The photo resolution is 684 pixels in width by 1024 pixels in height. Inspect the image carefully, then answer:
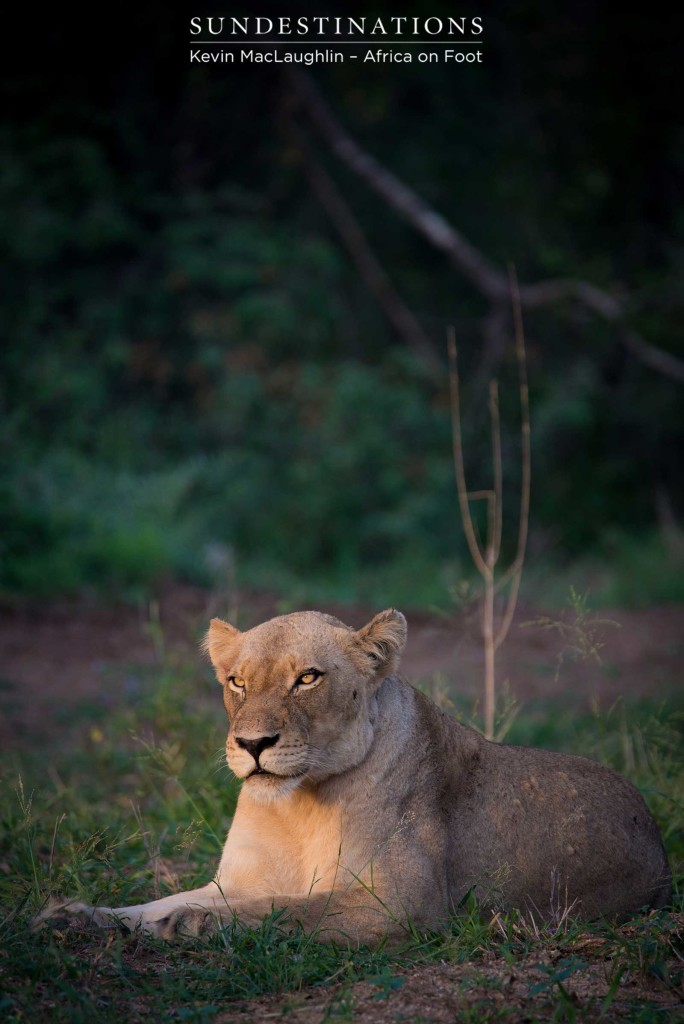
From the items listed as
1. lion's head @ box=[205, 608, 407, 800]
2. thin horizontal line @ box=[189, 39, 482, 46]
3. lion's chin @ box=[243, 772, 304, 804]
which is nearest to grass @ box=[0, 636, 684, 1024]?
lion's chin @ box=[243, 772, 304, 804]

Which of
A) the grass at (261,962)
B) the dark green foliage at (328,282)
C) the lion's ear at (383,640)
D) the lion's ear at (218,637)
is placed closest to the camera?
the grass at (261,962)

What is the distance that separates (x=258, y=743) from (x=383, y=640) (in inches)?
21.6

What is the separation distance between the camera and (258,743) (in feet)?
11.5

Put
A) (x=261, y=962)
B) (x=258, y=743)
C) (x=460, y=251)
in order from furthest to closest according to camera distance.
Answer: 1. (x=460, y=251)
2. (x=258, y=743)
3. (x=261, y=962)

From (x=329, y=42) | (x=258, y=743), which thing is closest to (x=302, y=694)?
(x=258, y=743)

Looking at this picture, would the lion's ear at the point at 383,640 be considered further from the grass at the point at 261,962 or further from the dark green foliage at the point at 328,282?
the dark green foliage at the point at 328,282

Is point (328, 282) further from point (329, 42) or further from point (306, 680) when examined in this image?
point (306, 680)

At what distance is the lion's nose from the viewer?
349cm

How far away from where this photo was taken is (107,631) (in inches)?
355

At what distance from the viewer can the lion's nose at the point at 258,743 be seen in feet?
11.5

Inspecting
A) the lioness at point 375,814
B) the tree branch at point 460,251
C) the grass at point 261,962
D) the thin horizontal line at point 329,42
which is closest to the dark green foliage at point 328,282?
the tree branch at point 460,251

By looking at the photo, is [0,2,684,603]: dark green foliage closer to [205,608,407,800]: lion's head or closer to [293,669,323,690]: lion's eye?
[205,608,407,800]: lion's head

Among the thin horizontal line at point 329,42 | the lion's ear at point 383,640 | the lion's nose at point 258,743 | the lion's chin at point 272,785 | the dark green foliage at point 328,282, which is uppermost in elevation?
the thin horizontal line at point 329,42

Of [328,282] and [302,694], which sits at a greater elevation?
[328,282]
